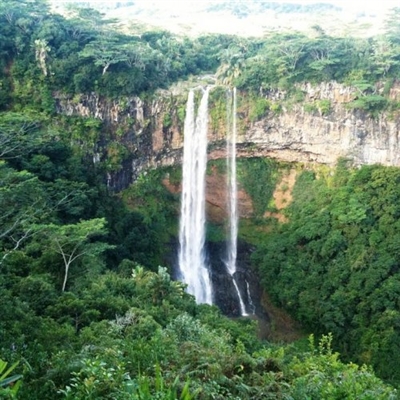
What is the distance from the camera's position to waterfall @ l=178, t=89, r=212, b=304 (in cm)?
2434

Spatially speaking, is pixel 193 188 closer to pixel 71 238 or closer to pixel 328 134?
pixel 328 134

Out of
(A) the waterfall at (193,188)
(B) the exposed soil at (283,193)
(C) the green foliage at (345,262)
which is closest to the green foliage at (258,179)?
(B) the exposed soil at (283,193)

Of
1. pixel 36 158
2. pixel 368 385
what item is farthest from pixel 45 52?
pixel 368 385

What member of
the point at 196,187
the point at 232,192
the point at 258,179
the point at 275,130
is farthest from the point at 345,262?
the point at 196,187

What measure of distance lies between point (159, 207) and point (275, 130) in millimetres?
6961

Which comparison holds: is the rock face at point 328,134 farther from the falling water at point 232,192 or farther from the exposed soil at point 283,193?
the exposed soil at point 283,193

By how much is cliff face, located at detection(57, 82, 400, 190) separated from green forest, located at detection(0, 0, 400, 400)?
0.43 meters

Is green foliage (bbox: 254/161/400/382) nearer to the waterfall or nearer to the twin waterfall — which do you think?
the twin waterfall

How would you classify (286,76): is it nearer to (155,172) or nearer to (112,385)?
(155,172)

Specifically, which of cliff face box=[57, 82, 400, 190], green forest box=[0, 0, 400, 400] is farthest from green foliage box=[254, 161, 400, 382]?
cliff face box=[57, 82, 400, 190]

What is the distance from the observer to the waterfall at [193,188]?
24.3 metres

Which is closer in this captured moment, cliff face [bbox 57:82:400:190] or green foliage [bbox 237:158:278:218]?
cliff face [bbox 57:82:400:190]

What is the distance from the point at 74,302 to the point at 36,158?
9.98 m

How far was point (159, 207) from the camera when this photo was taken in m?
24.4
